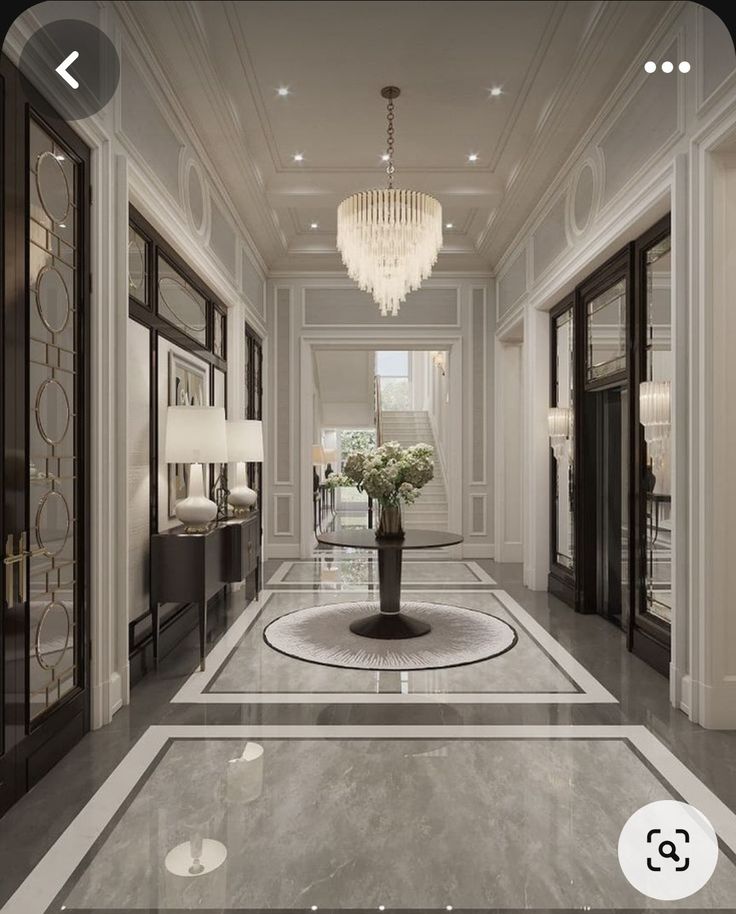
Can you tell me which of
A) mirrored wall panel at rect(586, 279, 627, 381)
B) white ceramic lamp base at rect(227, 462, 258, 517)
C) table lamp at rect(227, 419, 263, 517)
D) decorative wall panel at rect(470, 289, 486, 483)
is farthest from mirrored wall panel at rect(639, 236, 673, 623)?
decorative wall panel at rect(470, 289, 486, 483)

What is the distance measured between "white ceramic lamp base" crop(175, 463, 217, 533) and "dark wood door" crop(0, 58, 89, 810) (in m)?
1.05

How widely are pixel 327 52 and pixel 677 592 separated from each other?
A: 359 centimetres

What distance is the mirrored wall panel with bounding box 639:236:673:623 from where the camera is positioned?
11.4 ft

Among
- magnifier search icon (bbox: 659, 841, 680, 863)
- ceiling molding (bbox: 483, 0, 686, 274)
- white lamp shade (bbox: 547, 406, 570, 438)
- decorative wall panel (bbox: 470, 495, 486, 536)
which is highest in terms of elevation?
ceiling molding (bbox: 483, 0, 686, 274)

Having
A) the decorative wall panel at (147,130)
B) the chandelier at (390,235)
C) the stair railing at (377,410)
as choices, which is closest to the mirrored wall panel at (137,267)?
the decorative wall panel at (147,130)

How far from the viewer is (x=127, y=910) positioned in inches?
67.6

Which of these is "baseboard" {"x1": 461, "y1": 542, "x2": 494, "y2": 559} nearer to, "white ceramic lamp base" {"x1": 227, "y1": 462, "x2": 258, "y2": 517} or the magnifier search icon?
"white ceramic lamp base" {"x1": 227, "y1": 462, "x2": 258, "y2": 517}

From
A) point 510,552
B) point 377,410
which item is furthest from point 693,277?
point 377,410

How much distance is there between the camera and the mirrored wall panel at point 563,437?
213 inches

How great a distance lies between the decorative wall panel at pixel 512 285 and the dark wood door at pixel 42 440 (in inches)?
181

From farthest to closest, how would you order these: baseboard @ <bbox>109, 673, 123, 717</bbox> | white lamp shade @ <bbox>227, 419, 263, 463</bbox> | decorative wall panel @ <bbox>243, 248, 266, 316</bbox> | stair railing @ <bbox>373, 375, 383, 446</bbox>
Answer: stair railing @ <bbox>373, 375, 383, 446</bbox> < decorative wall panel @ <bbox>243, 248, 266, 316</bbox> < white lamp shade @ <bbox>227, 419, 263, 463</bbox> < baseboard @ <bbox>109, 673, 123, 717</bbox>

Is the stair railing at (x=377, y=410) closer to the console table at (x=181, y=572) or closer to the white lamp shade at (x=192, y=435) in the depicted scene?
the white lamp shade at (x=192, y=435)

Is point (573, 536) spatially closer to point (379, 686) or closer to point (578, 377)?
point (578, 377)

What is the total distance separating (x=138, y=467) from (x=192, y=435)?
0.37 meters
